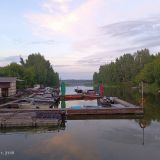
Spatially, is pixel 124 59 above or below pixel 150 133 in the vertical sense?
above

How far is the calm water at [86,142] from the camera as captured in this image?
24.9 meters

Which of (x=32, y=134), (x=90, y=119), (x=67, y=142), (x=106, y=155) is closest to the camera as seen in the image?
(x=106, y=155)

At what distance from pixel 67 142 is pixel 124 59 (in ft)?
487

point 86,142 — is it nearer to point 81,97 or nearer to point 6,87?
point 6,87

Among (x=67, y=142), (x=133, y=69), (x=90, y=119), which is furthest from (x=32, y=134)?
(x=133, y=69)

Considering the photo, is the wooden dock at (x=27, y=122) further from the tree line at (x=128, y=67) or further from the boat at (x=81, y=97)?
the tree line at (x=128, y=67)

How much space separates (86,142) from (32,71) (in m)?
106

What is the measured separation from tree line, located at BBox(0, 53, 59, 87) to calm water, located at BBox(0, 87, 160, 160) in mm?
71896

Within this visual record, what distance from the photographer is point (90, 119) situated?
4394 centimetres

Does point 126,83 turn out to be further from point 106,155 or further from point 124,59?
point 106,155

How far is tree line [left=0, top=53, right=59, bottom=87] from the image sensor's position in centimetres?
11194
